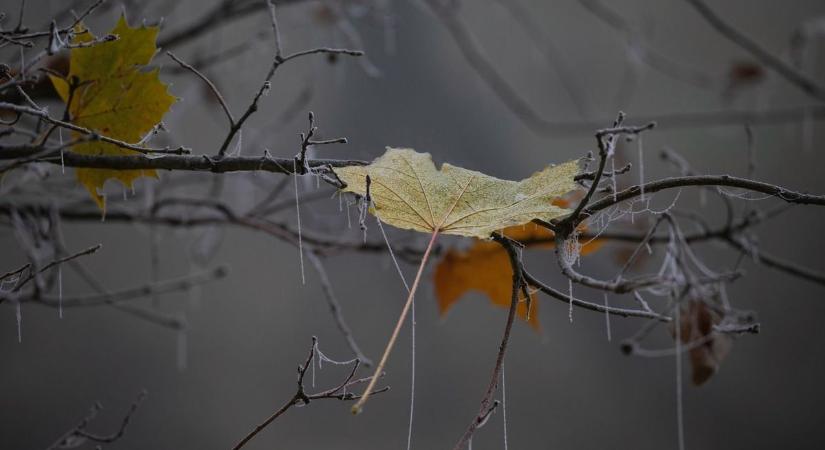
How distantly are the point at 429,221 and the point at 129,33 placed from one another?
0.14 metres

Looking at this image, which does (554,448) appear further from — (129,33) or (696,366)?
(129,33)

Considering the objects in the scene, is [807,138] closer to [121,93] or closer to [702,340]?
[702,340]

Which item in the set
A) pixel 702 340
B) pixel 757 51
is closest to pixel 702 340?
pixel 702 340

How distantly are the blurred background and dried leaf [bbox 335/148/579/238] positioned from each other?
1.67 ft

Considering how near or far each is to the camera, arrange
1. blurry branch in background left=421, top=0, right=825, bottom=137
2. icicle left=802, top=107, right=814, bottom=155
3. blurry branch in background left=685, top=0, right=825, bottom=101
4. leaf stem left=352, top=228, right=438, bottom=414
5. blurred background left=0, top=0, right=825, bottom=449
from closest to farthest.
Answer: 1. leaf stem left=352, top=228, right=438, bottom=414
2. blurry branch in background left=685, top=0, right=825, bottom=101
3. blurry branch in background left=421, top=0, right=825, bottom=137
4. blurred background left=0, top=0, right=825, bottom=449
5. icicle left=802, top=107, right=814, bottom=155

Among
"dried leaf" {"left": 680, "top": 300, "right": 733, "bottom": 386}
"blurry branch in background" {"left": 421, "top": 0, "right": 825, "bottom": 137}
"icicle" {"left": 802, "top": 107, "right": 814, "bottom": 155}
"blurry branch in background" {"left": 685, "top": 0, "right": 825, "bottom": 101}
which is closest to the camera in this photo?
"dried leaf" {"left": 680, "top": 300, "right": 733, "bottom": 386}

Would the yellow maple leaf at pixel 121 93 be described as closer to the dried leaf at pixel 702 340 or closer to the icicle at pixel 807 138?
the dried leaf at pixel 702 340

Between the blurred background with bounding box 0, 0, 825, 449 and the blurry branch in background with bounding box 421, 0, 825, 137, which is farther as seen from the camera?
the blurred background with bounding box 0, 0, 825, 449

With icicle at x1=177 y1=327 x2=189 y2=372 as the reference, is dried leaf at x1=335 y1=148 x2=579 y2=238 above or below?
above

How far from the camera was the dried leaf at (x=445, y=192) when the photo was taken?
0.24m

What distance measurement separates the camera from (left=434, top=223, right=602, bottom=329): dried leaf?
1.31 feet

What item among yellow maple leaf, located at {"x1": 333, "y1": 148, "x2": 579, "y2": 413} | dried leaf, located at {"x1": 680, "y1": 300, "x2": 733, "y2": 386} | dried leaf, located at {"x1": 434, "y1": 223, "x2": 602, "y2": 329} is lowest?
dried leaf, located at {"x1": 680, "y1": 300, "x2": 733, "y2": 386}

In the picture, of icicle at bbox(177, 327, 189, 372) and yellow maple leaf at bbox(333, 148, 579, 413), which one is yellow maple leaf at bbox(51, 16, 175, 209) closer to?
yellow maple leaf at bbox(333, 148, 579, 413)

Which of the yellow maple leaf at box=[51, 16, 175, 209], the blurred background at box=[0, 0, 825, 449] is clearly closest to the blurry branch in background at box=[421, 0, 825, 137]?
the blurred background at box=[0, 0, 825, 449]
